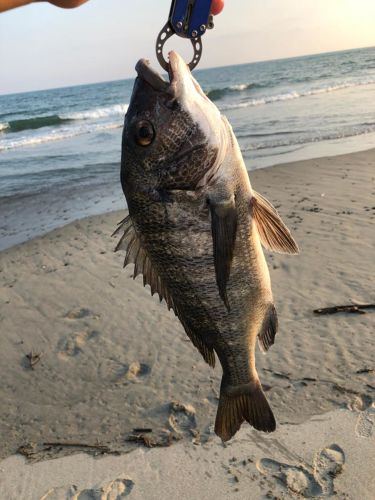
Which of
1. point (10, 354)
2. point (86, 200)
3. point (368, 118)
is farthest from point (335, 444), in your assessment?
point (368, 118)

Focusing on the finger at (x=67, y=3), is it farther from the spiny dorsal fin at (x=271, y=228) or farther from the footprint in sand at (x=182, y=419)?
the footprint in sand at (x=182, y=419)

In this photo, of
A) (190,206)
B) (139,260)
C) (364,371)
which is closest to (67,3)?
(190,206)

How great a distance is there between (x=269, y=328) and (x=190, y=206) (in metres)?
0.87

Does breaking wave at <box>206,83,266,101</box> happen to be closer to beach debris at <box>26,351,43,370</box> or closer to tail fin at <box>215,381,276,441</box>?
beach debris at <box>26,351,43,370</box>

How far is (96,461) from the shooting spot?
11.9ft

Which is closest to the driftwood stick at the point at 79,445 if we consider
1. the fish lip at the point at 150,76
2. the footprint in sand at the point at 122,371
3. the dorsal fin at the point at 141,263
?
the footprint in sand at the point at 122,371

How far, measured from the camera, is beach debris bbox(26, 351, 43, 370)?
4947 mm

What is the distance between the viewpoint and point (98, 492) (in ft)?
11.0

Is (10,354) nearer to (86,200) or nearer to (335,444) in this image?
(335,444)

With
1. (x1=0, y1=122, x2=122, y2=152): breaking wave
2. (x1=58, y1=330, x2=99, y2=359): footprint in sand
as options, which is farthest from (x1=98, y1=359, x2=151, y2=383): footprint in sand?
(x1=0, y1=122, x2=122, y2=152): breaking wave

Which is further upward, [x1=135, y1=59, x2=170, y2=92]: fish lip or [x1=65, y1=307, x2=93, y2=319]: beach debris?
[x1=135, y1=59, x2=170, y2=92]: fish lip

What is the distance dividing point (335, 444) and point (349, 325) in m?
1.59

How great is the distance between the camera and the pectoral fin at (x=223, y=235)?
208 centimetres

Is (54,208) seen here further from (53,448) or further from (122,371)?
(53,448)
